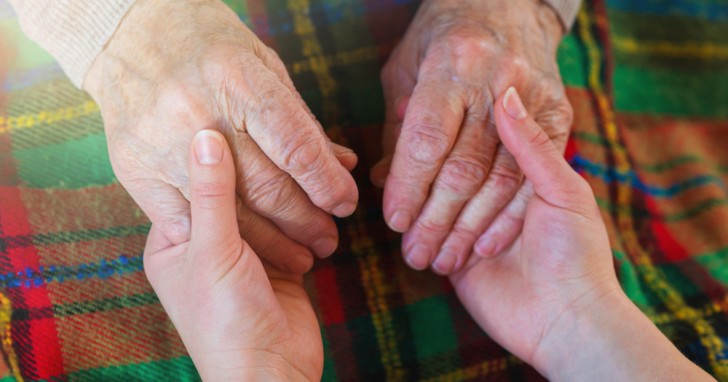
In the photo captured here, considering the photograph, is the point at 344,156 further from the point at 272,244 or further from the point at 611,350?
the point at 611,350

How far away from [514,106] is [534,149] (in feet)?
0.27

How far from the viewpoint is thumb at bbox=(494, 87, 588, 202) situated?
3.60 feet

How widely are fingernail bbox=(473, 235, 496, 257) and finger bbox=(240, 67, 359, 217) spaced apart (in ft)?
1.11

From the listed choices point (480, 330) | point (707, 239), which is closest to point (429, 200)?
point (480, 330)

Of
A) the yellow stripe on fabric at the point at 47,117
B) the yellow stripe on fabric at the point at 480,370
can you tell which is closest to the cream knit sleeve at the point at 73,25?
the yellow stripe on fabric at the point at 47,117

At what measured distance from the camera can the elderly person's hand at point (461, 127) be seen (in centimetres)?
112

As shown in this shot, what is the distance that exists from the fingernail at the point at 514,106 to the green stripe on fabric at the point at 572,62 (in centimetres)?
45

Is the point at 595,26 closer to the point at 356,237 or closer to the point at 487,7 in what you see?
the point at 487,7

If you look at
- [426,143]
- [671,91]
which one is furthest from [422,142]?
[671,91]

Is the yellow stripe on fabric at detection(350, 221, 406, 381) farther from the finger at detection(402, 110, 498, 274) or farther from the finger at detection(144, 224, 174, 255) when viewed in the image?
the finger at detection(144, 224, 174, 255)

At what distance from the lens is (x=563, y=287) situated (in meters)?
1.10

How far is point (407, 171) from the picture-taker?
43.8 inches

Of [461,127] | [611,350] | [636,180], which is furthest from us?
[636,180]

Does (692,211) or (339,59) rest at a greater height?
(339,59)
